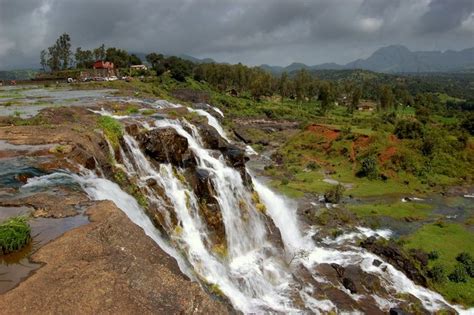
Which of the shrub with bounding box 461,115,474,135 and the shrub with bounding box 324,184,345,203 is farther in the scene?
the shrub with bounding box 461,115,474,135

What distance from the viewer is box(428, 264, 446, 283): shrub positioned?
23.4 m

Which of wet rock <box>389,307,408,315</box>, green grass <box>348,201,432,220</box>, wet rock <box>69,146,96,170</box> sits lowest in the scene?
green grass <box>348,201,432,220</box>

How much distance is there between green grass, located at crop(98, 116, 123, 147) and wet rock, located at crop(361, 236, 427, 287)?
18084mm

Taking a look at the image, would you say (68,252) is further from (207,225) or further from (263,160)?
(263,160)

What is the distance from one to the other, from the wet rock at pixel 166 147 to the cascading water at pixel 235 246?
55 centimetres

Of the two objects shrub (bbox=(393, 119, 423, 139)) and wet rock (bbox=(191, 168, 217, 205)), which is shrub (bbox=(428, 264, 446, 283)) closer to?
wet rock (bbox=(191, 168, 217, 205))

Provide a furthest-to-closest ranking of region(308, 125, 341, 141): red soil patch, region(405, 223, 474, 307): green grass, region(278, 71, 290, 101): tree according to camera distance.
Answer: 1. region(278, 71, 290, 101): tree
2. region(308, 125, 341, 141): red soil patch
3. region(405, 223, 474, 307): green grass

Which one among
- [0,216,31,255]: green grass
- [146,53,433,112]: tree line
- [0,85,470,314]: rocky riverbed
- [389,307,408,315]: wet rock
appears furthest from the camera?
[146,53,433,112]: tree line

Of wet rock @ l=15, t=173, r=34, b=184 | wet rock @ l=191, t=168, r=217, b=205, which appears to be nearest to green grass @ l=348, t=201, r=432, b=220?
wet rock @ l=191, t=168, r=217, b=205

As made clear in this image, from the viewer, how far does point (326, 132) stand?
60406mm

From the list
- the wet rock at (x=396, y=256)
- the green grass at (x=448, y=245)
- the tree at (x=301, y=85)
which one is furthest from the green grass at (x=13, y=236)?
the tree at (x=301, y=85)

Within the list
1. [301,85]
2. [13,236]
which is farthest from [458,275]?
[301,85]

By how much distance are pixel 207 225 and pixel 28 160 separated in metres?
9.27

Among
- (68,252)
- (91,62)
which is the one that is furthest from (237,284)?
(91,62)
